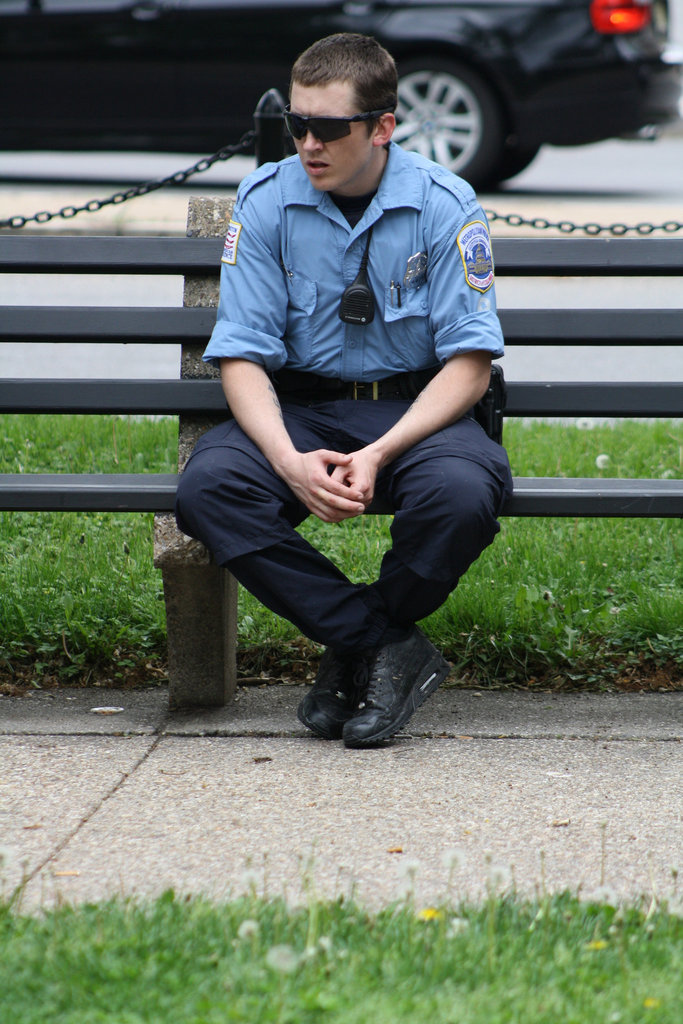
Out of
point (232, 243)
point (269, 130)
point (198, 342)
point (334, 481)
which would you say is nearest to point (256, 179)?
point (232, 243)

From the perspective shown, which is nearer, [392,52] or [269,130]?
[269,130]

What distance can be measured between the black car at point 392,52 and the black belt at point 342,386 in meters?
7.27

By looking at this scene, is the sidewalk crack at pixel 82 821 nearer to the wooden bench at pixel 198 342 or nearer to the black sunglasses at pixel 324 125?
the wooden bench at pixel 198 342

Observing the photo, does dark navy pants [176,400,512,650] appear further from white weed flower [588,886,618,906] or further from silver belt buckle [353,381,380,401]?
white weed flower [588,886,618,906]

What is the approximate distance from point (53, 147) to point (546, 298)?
4519mm

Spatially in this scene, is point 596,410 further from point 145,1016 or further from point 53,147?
point 53,147

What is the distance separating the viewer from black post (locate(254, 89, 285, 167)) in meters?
4.09

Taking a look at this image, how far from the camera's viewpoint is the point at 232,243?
3223mm

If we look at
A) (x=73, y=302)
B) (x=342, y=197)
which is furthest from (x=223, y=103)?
(x=342, y=197)

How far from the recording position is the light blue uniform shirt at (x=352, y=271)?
10.4 ft

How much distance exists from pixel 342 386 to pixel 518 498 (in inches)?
21.0

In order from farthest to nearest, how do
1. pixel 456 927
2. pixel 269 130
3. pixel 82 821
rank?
pixel 269 130, pixel 82 821, pixel 456 927

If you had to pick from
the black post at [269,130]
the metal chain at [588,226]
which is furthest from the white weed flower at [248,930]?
the black post at [269,130]

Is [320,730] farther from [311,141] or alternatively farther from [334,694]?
[311,141]
